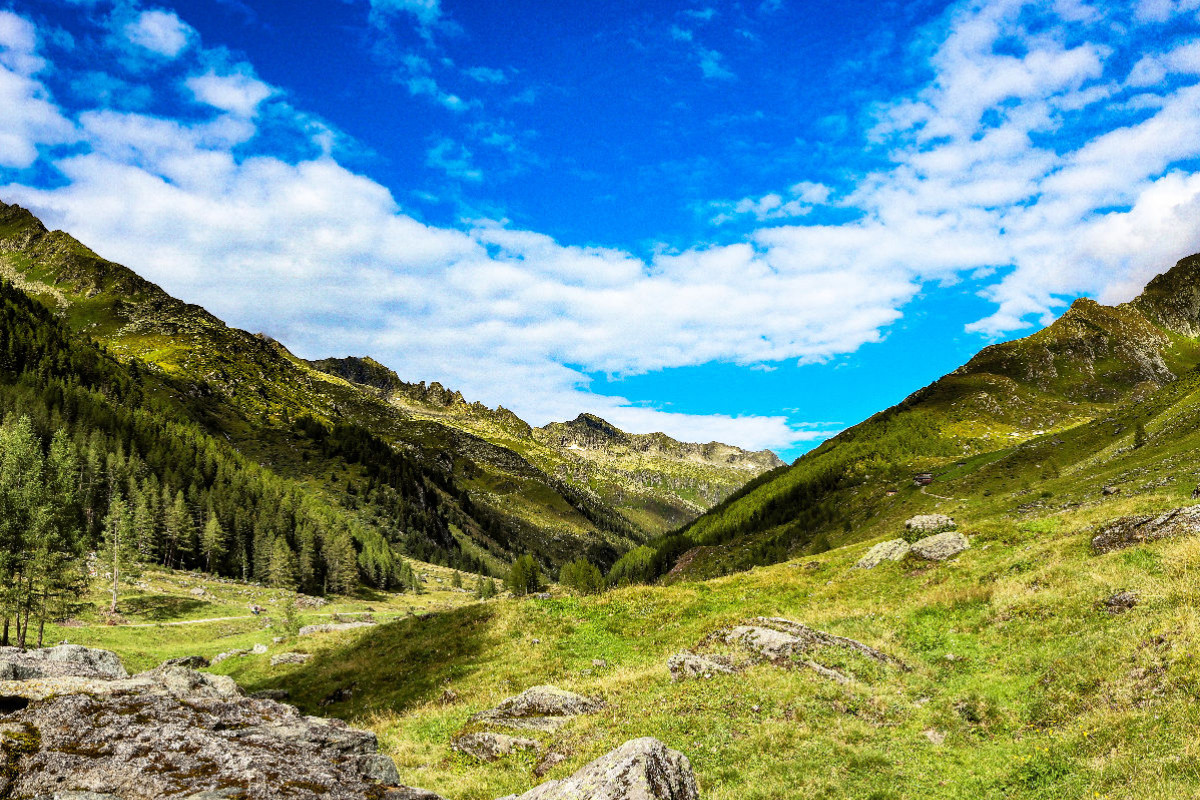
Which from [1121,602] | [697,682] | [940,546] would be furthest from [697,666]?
[940,546]

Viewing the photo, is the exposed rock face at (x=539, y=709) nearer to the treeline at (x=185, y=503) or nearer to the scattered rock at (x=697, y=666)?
the scattered rock at (x=697, y=666)

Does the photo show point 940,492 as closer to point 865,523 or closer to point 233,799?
point 865,523

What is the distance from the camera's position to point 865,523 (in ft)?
416

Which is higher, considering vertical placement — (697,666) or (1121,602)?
(1121,602)

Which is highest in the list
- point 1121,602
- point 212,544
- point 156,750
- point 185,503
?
point 185,503

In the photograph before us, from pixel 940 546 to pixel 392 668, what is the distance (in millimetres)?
39388

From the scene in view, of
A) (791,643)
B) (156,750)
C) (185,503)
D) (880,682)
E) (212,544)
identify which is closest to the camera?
(156,750)

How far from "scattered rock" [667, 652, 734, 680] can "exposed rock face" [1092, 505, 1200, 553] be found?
20334 millimetres

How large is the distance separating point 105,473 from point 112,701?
556 feet

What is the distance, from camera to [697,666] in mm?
22859

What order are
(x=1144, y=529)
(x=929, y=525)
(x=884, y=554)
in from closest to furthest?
(x=1144, y=529) < (x=884, y=554) < (x=929, y=525)

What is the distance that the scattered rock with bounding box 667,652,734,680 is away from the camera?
22422mm

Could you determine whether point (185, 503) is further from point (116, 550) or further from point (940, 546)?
point (940, 546)

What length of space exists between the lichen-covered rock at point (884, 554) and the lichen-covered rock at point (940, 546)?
980mm
